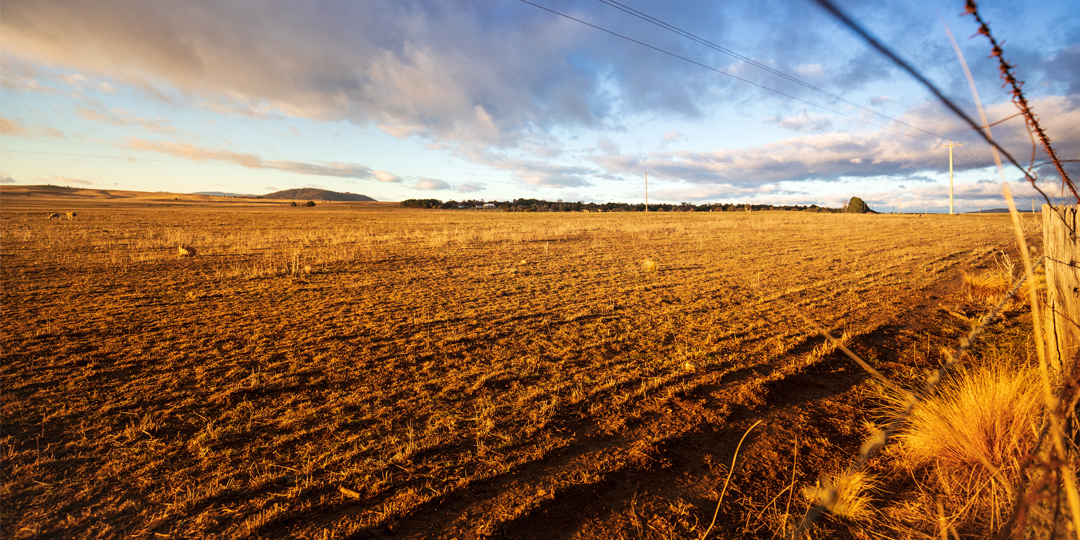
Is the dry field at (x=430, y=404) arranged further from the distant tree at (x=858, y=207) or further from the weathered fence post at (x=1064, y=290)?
the distant tree at (x=858, y=207)

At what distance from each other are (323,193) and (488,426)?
18212cm

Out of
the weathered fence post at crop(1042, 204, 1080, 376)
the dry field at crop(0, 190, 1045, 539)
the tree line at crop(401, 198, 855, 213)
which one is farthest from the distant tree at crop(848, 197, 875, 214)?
the weathered fence post at crop(1042, 204, 1080, 376)

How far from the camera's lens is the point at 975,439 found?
2939 mm

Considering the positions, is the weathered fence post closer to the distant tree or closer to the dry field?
the dry field

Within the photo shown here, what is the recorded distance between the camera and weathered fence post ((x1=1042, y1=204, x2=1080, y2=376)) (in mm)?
3086

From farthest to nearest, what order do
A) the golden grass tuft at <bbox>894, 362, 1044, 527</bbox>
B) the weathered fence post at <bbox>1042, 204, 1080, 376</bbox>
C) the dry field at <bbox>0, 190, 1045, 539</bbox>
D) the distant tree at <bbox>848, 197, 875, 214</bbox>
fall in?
1. the distant tree at <bbox>848, 197, 875, 214</bbox>
2. the weathered fence post at <bbox>1042, 204, 1080, 376</bbox>
3. the dry field at <bbox>0, 190, 1045, 539</bbox>
4. the golden grass tuft at <bbox>894, 362, 1044, 527</bbox>

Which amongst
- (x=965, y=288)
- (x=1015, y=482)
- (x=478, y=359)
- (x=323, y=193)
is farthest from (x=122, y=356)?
(x=323, y=193)

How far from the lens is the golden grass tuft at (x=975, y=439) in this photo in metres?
2.66

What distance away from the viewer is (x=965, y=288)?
9312 mm

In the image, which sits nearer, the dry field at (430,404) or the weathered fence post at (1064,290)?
the dry field at (430,404)

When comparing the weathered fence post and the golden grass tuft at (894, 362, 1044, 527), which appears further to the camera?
the weathered fence post

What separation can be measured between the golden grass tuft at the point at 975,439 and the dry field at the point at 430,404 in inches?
20.7

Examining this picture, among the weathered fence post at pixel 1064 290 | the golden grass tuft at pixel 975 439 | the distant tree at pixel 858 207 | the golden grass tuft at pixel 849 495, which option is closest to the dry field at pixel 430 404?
the golden grass tuft at pixel 849 495

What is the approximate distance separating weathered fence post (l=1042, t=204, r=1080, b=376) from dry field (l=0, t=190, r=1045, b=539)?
55.5 inches
